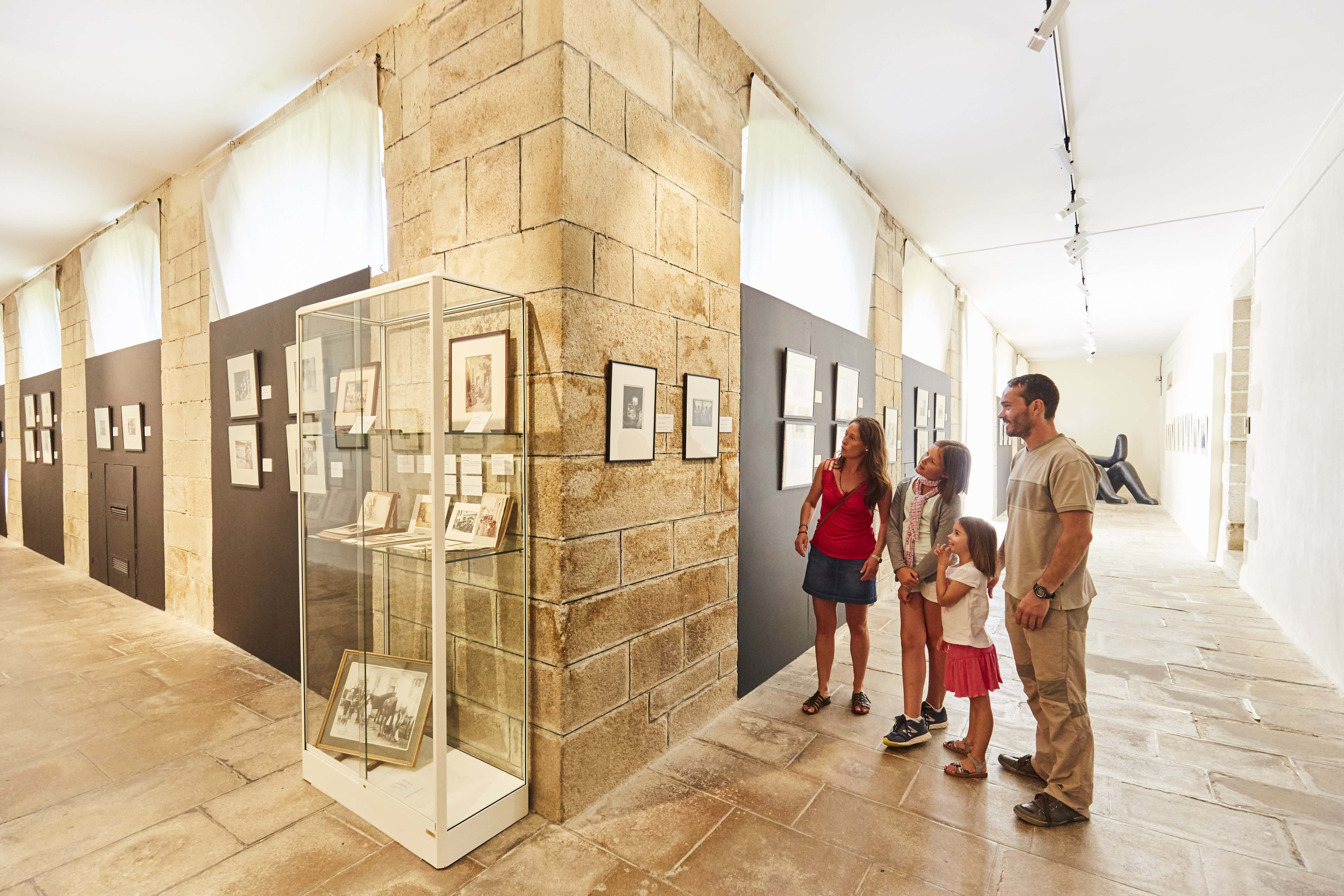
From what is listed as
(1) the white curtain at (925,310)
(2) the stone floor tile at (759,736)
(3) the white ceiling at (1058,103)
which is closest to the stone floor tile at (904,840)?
(2) the stone floor tile at (759,736)

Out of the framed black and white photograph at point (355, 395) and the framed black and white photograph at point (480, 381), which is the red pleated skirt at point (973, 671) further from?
the framed black and white photograph at point (355, 395)

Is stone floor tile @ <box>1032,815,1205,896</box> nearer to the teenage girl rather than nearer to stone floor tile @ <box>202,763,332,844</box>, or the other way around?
the teenage girl

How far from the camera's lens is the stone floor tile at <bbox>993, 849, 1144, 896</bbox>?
1.95m

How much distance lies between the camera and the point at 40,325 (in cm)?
752

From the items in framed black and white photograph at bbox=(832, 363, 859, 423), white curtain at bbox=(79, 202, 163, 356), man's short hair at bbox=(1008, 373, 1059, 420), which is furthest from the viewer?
white curtain at bbox=(79, 202, 163, 356)

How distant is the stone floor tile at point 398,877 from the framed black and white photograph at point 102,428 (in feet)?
18.9

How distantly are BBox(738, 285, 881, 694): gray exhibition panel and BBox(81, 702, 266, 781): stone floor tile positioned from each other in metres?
2.53

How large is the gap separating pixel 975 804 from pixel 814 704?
3.00 ft

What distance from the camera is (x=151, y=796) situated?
8.17 feet

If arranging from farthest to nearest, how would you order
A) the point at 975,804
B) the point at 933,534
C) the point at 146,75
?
the point at 146,75 → the point at 933,534 → the point at 975,804

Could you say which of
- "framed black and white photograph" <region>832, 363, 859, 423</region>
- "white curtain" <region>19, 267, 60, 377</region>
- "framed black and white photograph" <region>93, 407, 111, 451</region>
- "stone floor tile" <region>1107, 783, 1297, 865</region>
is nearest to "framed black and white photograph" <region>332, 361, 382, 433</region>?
"stone floor tile" <region>1107, 783, 1297, 865</region>

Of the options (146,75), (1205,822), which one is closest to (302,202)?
(146,75)

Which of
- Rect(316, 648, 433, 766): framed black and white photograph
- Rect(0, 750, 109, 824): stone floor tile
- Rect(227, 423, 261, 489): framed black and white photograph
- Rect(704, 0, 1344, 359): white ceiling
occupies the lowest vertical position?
Rect(0, 750, 109, 824): stone floor tile

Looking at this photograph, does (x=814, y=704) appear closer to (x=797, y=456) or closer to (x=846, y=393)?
(x=797, y=456)
